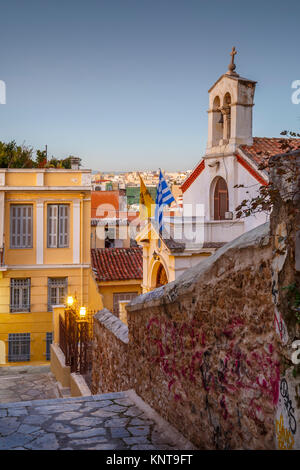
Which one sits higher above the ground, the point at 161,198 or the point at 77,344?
the point at 161,198

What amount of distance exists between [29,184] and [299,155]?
63.2 ft

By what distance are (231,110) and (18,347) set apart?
41.2 feet

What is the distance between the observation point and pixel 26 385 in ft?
48.5

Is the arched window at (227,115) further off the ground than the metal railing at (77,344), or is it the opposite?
the arched window at (227,115)

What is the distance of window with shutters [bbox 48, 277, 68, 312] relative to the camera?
72.8 feet

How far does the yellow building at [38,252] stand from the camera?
21562 millimetres

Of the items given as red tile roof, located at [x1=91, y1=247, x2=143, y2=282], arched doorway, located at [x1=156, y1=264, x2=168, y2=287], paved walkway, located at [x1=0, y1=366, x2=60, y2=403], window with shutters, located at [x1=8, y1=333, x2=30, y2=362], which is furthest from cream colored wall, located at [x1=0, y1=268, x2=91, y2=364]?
arched doorway, located at [x1=156, y1=264, x2=168, y2=287]

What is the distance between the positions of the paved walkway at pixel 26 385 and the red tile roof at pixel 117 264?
6.21m

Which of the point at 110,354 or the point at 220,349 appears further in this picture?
the point at 110,354

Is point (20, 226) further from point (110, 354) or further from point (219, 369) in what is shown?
point (219, 369)

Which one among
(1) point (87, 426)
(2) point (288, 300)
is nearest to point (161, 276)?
(1) point (87, 426)

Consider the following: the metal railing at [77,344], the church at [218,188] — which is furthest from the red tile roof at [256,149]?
the metal railing at [77,344]

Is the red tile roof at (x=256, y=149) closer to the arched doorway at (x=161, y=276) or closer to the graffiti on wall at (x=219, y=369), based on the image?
the arched doorway at (x=161, y=276)

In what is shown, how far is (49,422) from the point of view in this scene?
5.52m
